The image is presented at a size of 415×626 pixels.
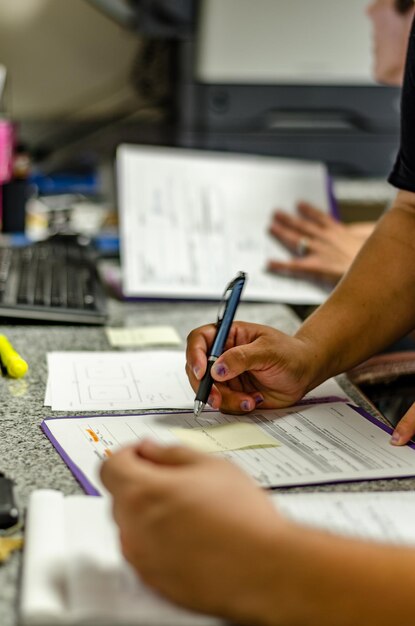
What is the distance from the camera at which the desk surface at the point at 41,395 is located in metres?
0.61

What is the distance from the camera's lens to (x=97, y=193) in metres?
1.98

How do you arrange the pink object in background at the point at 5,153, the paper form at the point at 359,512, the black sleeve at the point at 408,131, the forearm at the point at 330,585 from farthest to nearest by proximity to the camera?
1. the pink object in background at the point at 5,153
2. the black sleeve at the point at 408,131
3. the paper form at the point at 359,512
4. the forearm at the point at 330,585

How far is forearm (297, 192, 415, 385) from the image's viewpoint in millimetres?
863

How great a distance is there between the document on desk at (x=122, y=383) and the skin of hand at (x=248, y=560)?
0.33 meters

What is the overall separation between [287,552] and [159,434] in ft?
0.96

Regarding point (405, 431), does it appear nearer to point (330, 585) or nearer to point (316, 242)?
point (330, 585)

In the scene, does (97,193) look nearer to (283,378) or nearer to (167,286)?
(167,286)

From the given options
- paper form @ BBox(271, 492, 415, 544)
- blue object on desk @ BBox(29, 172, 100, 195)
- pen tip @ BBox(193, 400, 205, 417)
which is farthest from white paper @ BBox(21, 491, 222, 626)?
blue object on desk @ BBox(29, 172, 100, 195)

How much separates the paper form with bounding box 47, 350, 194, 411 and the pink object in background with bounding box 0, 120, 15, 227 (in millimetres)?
707

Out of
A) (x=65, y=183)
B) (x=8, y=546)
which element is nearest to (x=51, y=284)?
(x=8, y=546)

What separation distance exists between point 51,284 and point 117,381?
33cm

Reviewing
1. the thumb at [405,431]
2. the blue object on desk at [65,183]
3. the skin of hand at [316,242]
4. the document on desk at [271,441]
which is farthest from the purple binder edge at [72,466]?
the blue object on desk at [65,183]

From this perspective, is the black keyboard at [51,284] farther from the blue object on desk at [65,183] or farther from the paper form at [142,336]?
the blue object on desk at [65,183]

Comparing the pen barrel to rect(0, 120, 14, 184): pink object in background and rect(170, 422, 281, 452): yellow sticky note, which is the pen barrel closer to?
rect(170, 422, 281, 452): yellow sticky note
